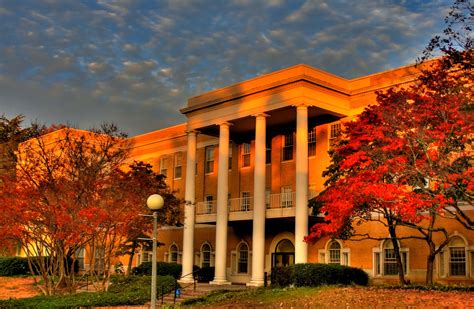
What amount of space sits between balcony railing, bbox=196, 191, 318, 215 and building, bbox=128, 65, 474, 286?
0.09 metres

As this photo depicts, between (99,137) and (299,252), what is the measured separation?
38.3 ft

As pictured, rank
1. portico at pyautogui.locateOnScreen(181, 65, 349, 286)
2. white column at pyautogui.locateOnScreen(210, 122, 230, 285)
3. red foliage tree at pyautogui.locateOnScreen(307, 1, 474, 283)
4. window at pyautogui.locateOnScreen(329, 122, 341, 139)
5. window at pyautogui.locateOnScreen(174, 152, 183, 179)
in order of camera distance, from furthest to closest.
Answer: window at pyautogui.locateOnScreen(174, 152, 183, 179), white column at pyautogui.locateOnScreen(210, 122, 230, 285), window at pyautogui.locateOnScreen(329, 122, 341, 139), portico at pyautogui.locateOnScreen(181, 65, 349, 286), red foliage tree at pyautogui.locateOnScreen(307, 1, 474, 283)

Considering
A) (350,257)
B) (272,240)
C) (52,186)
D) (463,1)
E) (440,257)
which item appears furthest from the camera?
(272,240)

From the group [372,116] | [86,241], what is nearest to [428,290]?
[372,116]

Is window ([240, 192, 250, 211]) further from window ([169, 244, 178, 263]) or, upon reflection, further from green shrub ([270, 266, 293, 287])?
green shrub ([270, 266, 293, 287])

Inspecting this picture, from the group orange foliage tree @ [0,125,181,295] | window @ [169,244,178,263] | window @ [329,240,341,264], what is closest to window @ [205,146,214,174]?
window @ [169,244,178,263]

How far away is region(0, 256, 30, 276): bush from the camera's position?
4903 cm

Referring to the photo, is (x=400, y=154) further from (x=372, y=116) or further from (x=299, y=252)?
(x=299, y=252)

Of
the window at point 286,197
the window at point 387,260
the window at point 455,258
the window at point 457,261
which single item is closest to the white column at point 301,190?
the window at point 387,260

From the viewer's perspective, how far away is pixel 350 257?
35.9m

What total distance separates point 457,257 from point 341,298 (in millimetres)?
10900

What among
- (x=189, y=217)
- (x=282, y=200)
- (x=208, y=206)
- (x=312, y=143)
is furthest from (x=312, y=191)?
(x=208, y=206)

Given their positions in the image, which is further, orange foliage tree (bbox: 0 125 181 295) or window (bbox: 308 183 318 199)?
window (bbox: 308 183 318 199)

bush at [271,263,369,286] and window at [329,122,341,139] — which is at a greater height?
window at [329,122,341,139]
